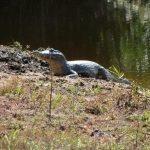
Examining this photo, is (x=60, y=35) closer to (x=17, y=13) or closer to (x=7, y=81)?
(x=17, y=13)

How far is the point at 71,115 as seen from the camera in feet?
24.3

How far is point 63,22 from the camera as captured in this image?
27.0 m

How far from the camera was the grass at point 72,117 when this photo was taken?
237 inches

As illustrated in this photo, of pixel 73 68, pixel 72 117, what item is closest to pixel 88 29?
pixel 73 68

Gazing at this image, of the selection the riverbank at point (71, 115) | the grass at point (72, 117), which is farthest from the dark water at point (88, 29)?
the grass at point (72, 117)

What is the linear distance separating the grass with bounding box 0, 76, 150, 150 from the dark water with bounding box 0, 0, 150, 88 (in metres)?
5.19

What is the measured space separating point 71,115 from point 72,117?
12cm

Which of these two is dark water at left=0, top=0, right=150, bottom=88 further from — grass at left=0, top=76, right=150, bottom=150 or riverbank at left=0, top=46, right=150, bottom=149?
grass at left=0, top=76, right=150, bottom=150

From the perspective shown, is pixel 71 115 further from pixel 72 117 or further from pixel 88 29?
pixel 88 29

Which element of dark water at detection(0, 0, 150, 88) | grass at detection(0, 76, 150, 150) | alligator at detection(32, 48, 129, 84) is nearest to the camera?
grass at detection(0, 76, 150, 150)

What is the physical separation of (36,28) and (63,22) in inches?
93.9

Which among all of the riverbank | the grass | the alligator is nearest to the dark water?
the alligator

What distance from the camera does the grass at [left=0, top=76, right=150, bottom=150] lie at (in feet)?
19.8

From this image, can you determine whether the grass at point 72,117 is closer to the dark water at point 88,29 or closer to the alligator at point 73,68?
the alligator at point 73,68
